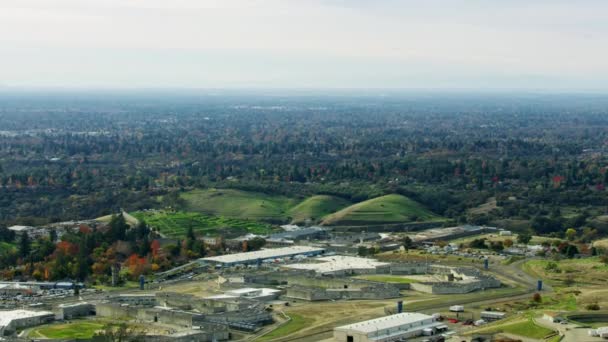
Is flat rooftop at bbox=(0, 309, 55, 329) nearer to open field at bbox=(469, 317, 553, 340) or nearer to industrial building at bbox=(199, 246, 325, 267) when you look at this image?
industrial building at bbox=(199, 246, 325, 267)

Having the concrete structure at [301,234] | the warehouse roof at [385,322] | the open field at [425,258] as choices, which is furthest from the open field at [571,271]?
the concrete structure at [301,234]

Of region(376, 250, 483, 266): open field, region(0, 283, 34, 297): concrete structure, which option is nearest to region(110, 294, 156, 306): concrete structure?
region(0, 283, 34, 297): concrete structure

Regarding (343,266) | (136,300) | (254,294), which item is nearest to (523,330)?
(254,294)

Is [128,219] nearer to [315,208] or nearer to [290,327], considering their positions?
[315,208]

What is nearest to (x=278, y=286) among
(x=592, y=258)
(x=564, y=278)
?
(x=564, y=278)

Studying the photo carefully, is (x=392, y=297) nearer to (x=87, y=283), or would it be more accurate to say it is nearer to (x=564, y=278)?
(x=564, y=278)

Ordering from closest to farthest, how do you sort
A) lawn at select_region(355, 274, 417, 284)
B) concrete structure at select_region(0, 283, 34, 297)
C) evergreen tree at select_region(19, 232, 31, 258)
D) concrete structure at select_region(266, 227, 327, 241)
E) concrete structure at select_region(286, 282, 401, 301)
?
concrete structure at select_region(286, 282, 401, 301)
concrete structure at select_region(0, 283, 34, 297)
lawn at select_region(355, 274, 417, 284)
evergreen tree at select_region(19, 232, 31, 258)
concrete structure at select_region(266, 227, 327, 241)

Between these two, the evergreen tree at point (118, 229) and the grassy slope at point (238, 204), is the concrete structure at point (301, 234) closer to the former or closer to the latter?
the grassy slope at point (238, 204)
